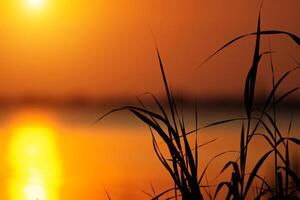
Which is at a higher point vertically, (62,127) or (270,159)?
(62,127)

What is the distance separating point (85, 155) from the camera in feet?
4.49

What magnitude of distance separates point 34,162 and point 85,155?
158 mm

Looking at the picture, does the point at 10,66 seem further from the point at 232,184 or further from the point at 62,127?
the point at 232,184

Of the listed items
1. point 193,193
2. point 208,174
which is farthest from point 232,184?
point 208,174

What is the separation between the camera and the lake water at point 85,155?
1339 mm

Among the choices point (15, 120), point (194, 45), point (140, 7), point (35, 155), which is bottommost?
point (35, 155)

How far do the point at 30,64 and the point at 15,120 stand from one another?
0.59ft

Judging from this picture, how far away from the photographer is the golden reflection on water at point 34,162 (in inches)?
53.4

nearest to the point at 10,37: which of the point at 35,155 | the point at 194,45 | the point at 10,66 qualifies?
the point at 10,66

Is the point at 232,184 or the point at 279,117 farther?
the point at 279,117

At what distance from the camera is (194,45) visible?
131 cm

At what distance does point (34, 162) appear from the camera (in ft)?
4.54

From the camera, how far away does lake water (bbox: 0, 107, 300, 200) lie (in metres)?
1.34

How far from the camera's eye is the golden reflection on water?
1355 millimetres
